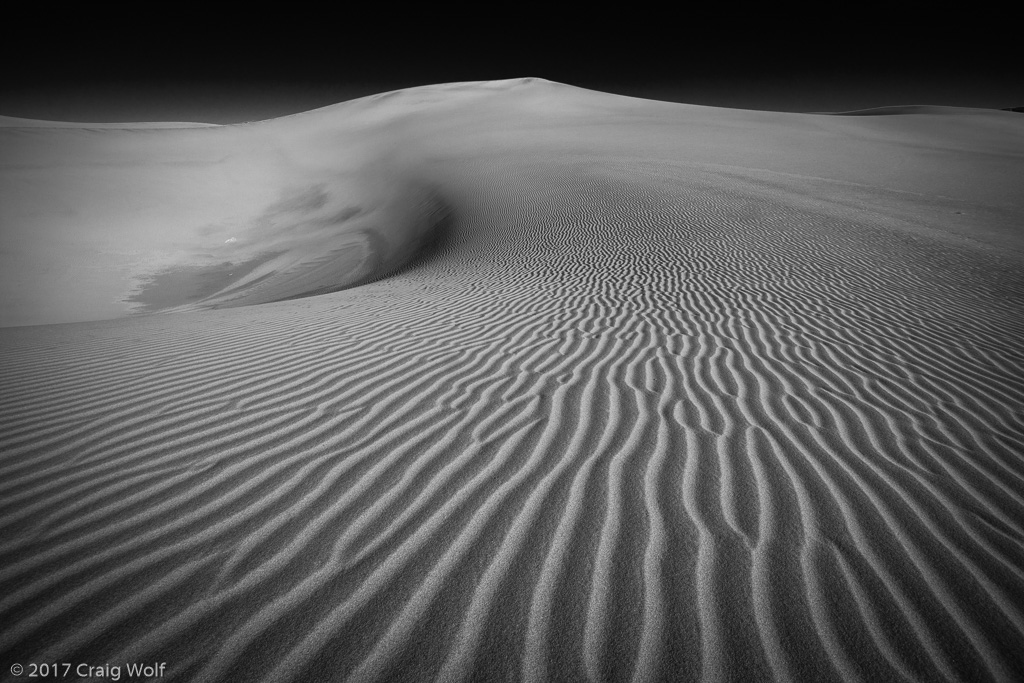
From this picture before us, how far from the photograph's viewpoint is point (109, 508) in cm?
239

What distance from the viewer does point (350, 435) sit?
3.11 meters

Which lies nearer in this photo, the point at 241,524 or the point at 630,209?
the point at 241,524

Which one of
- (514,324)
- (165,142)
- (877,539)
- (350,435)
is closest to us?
(877,539)

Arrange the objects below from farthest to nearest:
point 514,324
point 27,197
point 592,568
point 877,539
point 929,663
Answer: point 27,197, point 514,324, point 877,539, point 592,568, point 929,663

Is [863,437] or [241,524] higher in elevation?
[241,524]

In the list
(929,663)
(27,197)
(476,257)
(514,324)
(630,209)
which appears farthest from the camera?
(27,197)

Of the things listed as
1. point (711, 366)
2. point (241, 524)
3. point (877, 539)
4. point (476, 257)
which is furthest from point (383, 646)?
point (476, 257)

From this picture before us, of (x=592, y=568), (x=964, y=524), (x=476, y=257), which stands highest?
(x=592, y=568)

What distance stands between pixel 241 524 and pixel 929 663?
108 inches

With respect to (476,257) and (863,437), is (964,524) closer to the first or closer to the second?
(863,437)

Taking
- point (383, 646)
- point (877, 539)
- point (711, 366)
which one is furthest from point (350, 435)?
point (711, 366)

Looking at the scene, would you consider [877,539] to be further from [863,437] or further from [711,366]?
[711,366]

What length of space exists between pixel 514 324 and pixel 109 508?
3977 mm

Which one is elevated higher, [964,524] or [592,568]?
[592,568]
